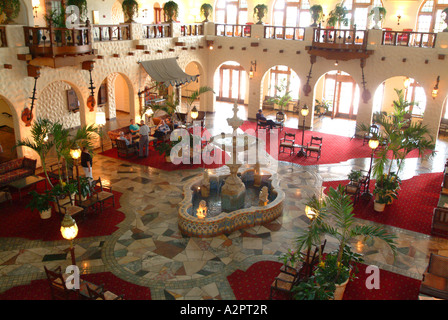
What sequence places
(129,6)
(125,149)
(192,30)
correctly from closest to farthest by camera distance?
(125,149) → (129,6) → (192,30)

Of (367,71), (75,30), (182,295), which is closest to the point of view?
(182,295)

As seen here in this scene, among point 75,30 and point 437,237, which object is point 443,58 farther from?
point 75,30

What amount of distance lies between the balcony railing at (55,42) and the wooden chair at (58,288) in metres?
8.16

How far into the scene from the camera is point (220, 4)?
27.2m

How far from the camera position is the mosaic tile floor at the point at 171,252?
9.52 m

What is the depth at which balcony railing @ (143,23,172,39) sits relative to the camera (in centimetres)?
1988

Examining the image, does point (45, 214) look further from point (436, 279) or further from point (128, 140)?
point (436, 279)

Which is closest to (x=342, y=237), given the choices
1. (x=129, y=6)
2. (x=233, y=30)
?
(x=129, y=6)

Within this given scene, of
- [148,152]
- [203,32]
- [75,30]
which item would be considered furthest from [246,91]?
[75,30]

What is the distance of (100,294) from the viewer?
8047 mm

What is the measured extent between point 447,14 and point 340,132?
23.0 feet

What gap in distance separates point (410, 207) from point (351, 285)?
519cm

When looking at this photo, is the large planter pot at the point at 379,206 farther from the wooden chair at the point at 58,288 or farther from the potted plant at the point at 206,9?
the potted plant at the point at 206,9

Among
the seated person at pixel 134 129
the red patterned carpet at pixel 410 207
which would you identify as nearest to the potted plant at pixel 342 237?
the red patterned carpet at pixel 410 207
